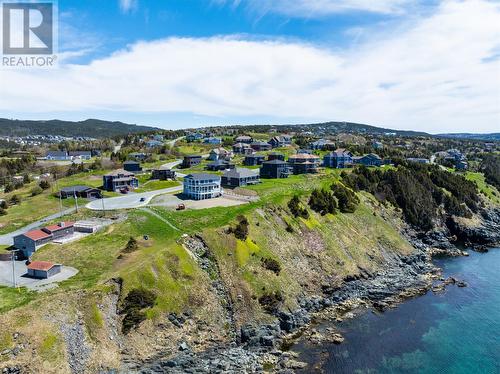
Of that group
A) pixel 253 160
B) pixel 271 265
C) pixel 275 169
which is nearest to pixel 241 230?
pixel 271 265

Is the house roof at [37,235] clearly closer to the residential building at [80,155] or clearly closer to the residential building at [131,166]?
the residential building at [131,166]

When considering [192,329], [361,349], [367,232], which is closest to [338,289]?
[361,349]

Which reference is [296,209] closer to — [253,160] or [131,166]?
[253,160]

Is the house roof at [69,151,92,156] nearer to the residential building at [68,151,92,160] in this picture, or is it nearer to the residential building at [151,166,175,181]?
the residential building at [68,151,92,160]

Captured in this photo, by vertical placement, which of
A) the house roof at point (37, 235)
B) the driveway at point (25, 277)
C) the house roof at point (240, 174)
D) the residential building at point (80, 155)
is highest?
the residential building at point (80, 155)

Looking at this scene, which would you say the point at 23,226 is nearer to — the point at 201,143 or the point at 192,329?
the point at 192,329

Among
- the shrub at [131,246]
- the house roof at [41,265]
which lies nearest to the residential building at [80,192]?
the shrub at [131,246]
